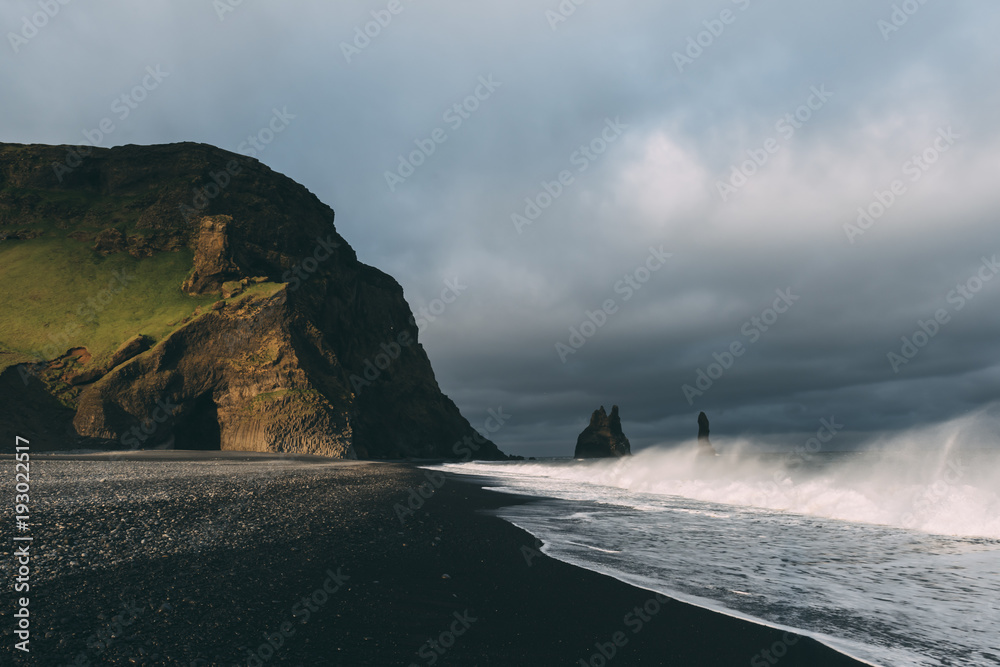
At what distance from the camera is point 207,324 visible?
52375mm

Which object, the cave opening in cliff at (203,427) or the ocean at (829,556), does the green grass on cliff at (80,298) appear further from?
the ocean at (829,556)

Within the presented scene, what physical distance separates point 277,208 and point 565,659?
260ft

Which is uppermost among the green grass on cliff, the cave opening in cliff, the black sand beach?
the green grass on cliff

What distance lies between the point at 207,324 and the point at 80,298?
658 inches

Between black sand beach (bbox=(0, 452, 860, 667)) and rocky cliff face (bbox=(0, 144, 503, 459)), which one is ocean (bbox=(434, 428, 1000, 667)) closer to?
black sand beach (bbox=(0, 452, 860, 667))

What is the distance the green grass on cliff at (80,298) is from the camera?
49.1m

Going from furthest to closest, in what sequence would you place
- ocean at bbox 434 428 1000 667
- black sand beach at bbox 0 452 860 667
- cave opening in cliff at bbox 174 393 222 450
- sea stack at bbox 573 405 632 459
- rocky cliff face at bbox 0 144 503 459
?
1. sea stack at bbox 573 405 632 459
2. cave opening in cliff at bbox 174 393 222 450
3. rocky cliff face at bbox 0 144 503 459
4. ocean at bbox 434 428 1000 667
5. black sand beach at bbox 0 452 860 667

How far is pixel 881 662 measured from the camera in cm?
484

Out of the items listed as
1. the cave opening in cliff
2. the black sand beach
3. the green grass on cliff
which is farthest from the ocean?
the green grass on cliff

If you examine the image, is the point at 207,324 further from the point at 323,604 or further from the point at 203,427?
the point at 323,604

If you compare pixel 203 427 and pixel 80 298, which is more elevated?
pixel 80 298

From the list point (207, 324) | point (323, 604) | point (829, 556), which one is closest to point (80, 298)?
point (207, 324)

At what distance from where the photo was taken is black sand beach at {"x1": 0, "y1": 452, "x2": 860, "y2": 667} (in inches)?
159

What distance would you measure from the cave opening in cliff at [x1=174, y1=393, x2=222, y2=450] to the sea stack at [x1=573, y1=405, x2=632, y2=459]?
10342 centimetres
